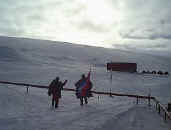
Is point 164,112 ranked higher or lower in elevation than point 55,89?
lower

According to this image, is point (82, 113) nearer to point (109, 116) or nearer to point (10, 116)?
point (109, 116)

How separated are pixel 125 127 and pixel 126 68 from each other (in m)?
29.1

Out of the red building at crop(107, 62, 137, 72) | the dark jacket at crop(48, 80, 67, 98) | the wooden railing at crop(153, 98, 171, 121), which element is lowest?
the wooden railing at crop(153, 98, 171, 121)

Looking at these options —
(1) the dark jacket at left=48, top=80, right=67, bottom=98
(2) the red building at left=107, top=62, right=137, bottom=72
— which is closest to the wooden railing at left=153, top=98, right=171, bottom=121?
(1) the dark jacket at left=48, top=80, right=67, bottom=98

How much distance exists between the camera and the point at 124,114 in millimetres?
7180

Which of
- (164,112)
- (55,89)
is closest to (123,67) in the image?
(164,112)

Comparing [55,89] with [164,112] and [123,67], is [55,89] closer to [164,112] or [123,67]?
[164,112]

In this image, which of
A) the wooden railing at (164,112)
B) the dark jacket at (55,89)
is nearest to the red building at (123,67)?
the wooden railing at (164,112)

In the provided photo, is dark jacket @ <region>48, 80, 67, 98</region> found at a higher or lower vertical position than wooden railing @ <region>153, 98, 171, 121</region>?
higher

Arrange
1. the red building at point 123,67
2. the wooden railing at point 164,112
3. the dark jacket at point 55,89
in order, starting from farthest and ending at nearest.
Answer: the red building at point 123,67, the dark jacket at point 55,89, the wooden railing at point 164,112

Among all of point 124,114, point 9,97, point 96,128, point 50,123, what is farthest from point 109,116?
point 9,97

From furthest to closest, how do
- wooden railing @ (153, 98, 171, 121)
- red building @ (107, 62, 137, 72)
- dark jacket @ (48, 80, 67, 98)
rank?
red building @ (107, 62, 137, 72) → dark jacket @ (48, 80, 67, 98) → wooden railing @ (153, 98, 171, 121)

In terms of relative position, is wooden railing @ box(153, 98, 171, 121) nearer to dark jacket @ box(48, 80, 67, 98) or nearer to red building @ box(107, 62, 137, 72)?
dark jacket @ box(48, 80, 67, 98)

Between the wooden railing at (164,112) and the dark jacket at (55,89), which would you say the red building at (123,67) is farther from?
the dark jacket at (55,89)
